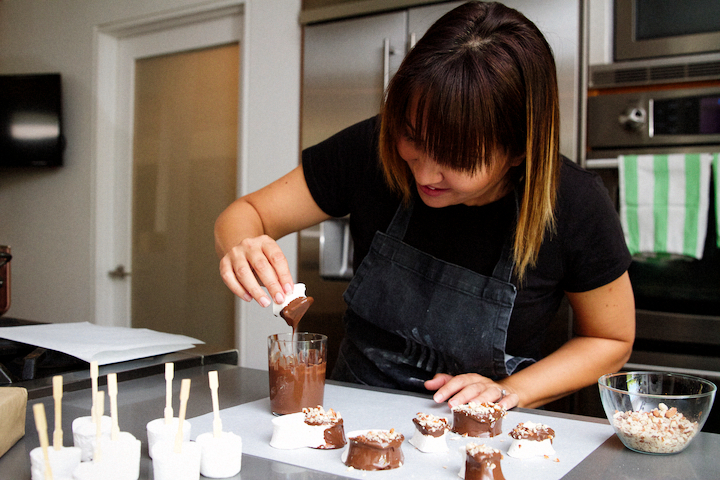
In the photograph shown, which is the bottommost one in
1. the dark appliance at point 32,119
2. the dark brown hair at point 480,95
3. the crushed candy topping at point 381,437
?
the crushed candy topping at point 381,437

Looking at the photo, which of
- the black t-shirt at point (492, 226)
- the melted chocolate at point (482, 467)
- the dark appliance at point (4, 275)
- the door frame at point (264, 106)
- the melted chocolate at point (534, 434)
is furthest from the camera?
the door frame at point (264, 106)

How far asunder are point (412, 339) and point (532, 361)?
280 mm

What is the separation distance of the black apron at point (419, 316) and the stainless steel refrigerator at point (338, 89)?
1.22 m

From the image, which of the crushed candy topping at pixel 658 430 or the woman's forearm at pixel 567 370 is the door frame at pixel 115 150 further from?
the crushed candy topping at pixel 658 430

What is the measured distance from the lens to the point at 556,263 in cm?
129

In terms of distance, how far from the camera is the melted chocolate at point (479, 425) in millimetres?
925

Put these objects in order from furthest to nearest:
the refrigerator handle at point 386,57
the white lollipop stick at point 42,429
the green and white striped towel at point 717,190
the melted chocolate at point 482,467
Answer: the refrigerator handle at point 386,57, the green and white striped towel at point 717,190, the melted chocolate at point 482,467, the white lollipop stick at point 42,429

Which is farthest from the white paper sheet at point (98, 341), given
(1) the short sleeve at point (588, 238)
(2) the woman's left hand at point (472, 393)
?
(1) the short sleeve at point (588, 238)

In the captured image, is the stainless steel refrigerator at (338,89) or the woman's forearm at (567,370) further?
the stainless steel refrigerator at (338,89)

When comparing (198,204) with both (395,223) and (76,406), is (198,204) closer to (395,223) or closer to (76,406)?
(395,223)

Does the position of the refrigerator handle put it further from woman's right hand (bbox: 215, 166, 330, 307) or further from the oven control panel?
woman's right hand (bbox: 215, 166, 330, 307)

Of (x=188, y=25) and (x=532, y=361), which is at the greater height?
(x=188, y=25)

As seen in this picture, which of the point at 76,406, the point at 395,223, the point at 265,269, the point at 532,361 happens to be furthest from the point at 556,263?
the point at 76,406

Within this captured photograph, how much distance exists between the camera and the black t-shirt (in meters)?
1.26
